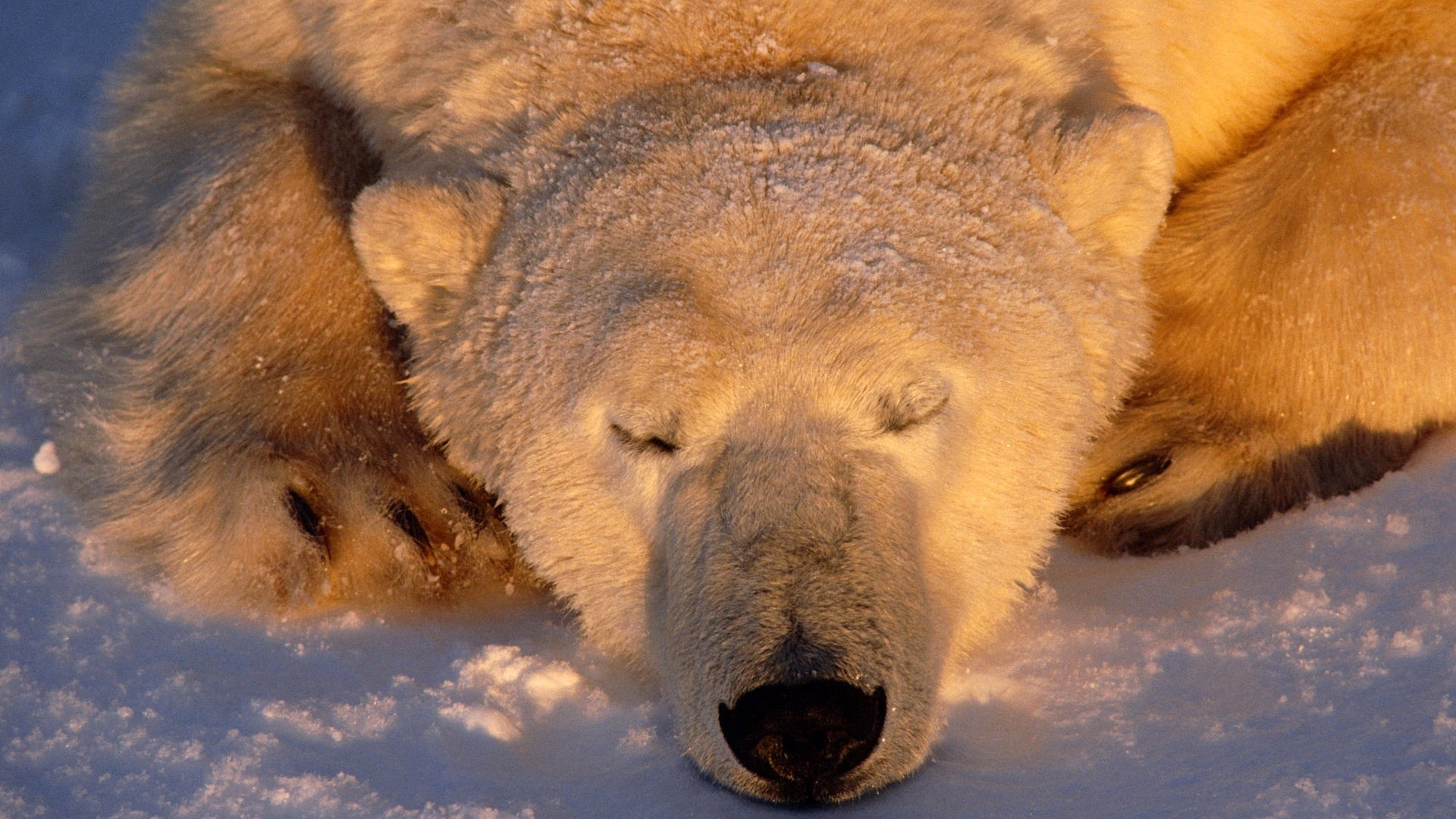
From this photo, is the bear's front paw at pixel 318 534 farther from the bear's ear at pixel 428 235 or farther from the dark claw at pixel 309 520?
the bear's ear at pixel 428 235

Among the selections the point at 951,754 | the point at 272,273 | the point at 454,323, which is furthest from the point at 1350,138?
the point at 272,273

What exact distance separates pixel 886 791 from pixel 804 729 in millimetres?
195

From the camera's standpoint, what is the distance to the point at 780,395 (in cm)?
200

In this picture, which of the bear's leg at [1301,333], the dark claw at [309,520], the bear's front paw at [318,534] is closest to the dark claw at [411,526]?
the bear's front paw at [318,534]

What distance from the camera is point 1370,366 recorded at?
8.26ft

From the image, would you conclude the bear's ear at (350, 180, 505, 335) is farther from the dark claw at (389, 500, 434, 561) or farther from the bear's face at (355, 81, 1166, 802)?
the dark claw at (389, 500, 434, 561)

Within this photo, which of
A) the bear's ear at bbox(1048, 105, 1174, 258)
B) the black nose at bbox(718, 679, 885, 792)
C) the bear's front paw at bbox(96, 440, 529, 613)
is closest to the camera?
the black nose at bbox(718, 679, 885, 792)

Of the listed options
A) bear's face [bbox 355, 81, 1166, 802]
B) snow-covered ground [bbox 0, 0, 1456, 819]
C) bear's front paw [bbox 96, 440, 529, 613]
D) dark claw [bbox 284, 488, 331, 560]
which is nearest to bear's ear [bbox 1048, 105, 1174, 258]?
bear's face [bbox 355, 81, 1166, 802]

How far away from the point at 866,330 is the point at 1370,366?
3.73 ft

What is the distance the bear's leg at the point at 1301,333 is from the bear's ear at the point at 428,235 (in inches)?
48.5

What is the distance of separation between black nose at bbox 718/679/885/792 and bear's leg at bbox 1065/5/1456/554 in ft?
3.05

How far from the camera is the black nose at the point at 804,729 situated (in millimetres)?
1799

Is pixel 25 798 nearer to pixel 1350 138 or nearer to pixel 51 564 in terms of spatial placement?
pixel 51 564

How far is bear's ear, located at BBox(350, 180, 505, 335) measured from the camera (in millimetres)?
2213
